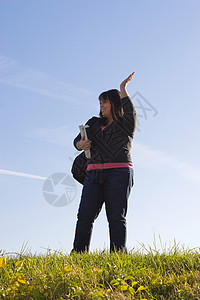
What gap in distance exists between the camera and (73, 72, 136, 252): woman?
194 inches

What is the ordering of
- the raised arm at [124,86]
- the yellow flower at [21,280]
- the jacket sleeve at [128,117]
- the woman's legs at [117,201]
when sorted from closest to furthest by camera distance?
the yellow flower at [21,280] → the woman's legs at [117,201] → the jacket sleeve at [128,117] → the raised arm at [124,86]

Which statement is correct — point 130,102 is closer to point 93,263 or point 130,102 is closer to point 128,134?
point 128,134

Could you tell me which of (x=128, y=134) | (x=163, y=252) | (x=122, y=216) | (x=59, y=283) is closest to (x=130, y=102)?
(x=128, y=134)

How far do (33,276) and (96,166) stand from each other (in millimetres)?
1889

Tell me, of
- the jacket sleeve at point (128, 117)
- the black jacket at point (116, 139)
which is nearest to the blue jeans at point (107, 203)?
the black jacket at point (116, 139)

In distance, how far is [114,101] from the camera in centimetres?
517

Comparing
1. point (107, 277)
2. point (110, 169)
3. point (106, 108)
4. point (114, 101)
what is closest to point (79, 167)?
point (110, 169)

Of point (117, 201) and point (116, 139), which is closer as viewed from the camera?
point (117, 201)

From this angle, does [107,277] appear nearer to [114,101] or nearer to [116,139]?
[116,139]

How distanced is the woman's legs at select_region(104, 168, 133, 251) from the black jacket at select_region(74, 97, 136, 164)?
18cm

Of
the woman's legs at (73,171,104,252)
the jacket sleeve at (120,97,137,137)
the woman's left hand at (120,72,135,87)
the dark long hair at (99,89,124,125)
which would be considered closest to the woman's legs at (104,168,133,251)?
the woman's legs at (73,171,104,252)

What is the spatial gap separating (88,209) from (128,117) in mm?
1263

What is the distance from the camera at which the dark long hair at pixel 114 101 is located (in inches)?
202

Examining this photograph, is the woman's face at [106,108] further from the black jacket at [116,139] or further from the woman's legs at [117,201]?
the woman's legs at [117,201]
